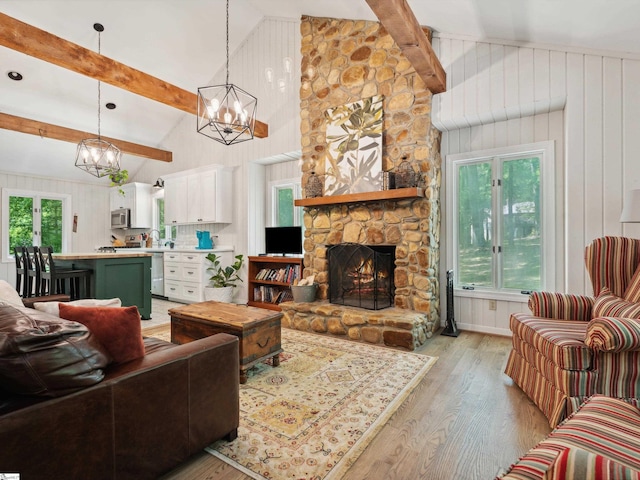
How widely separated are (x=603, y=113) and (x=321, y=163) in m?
2.88

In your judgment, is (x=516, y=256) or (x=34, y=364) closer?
(x=34, y=364)

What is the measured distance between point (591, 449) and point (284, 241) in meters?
4.46

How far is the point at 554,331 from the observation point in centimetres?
216

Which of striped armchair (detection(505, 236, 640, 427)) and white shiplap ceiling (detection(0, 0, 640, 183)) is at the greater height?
white shiplap ceiling (detection(0, 0, 640, 183))

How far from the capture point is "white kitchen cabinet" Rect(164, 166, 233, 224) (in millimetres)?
5840

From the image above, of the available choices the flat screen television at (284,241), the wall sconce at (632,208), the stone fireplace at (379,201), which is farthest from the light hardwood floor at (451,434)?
the flat screen television at (284,241)

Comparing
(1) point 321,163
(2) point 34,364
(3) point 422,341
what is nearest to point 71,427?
(2) point 34,364

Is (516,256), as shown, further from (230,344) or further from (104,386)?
(104,386)

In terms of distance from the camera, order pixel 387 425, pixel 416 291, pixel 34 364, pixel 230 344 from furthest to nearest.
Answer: pixel 416 291 → pixel 387 425 → pixel 230 344 → pixel 34 364

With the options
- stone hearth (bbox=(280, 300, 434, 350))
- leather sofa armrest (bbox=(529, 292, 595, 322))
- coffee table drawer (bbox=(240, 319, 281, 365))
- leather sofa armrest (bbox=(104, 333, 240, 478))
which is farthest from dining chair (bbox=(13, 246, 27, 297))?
leather sofa armrest (bbox=(529, 292, 595, 322))

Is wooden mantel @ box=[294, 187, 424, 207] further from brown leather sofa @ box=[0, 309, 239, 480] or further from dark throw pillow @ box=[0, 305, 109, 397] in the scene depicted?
dark throw pillow @ box=[0, 305, 109, 397]

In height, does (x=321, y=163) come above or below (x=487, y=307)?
above

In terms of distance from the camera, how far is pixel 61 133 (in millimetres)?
5672

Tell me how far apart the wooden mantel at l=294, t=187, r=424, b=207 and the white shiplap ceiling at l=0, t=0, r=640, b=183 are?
66.8 inches
